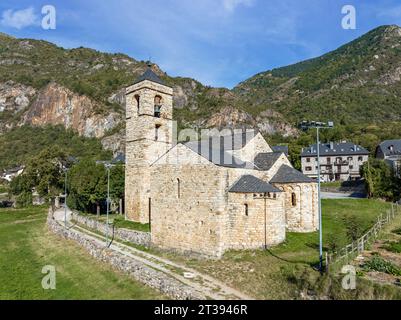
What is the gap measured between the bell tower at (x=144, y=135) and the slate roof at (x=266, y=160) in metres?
8.94

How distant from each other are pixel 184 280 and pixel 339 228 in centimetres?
1521

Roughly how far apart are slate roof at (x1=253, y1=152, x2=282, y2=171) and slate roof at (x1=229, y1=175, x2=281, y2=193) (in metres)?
4.13

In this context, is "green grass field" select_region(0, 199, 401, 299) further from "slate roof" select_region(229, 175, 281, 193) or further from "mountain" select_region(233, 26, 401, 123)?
"mountain" select_region(233, 26, 401, 123)

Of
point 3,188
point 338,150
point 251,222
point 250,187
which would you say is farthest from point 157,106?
point 3,188

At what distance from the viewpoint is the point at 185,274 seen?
54.2 ft

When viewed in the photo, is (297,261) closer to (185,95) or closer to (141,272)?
(141,272)

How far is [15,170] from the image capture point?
88.5 m

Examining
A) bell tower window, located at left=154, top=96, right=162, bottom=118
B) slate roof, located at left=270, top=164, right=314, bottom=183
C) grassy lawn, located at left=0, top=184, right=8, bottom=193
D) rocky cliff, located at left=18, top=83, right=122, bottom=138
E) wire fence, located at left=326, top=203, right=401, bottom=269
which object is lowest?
wire fence, located at left=326, top=203, right=401, bottom=269

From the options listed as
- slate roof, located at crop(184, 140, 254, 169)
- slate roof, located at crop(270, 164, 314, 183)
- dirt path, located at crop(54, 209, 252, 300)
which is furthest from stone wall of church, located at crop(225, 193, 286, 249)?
dirt path, located at crop(54, 209, 252, 300)

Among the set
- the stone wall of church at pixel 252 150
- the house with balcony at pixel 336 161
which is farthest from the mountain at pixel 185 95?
the stone wall of church at pixel 252 150

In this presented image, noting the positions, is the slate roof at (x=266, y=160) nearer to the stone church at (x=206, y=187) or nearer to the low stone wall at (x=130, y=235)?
the stone church at (x=206, y=187)

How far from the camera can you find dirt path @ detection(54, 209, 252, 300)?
45.4ft
